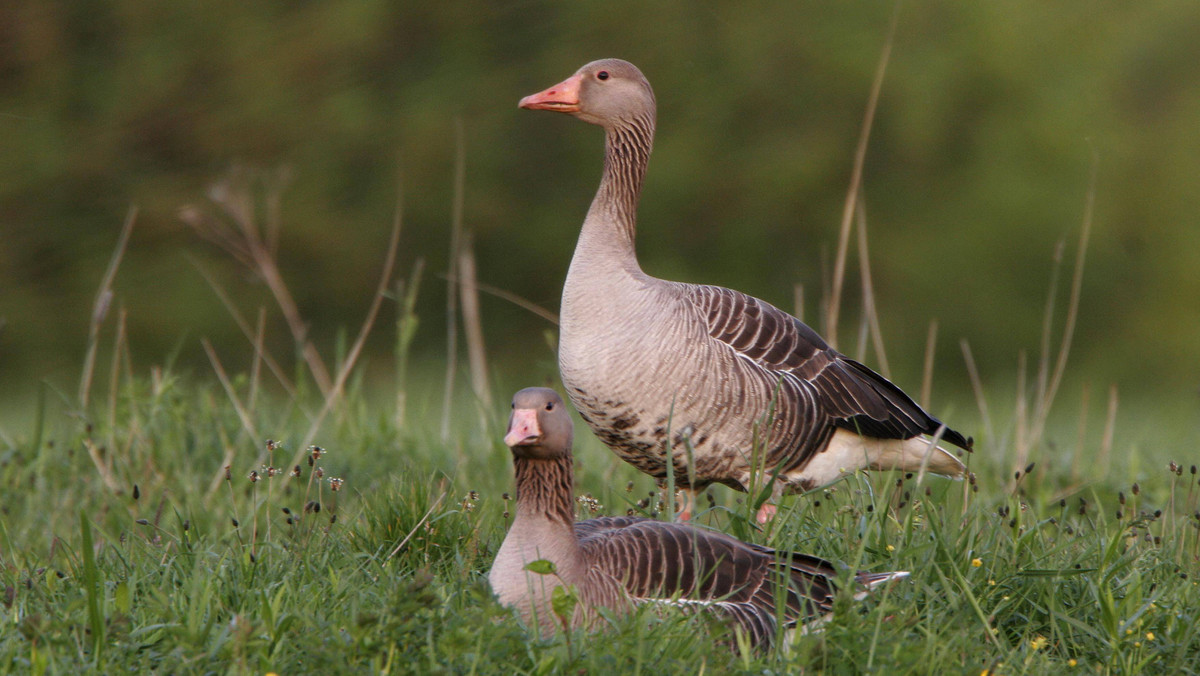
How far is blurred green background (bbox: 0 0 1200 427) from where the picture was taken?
49.4 feet

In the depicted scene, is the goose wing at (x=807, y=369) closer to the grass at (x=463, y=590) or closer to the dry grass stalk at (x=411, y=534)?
the grass at (x=463, y=590)

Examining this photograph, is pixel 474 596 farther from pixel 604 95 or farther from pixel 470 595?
pixel 604 95

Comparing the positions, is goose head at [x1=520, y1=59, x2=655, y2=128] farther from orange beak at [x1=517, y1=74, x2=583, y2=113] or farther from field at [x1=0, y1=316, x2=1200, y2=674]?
field at [x1=0, y1=316, x2=1200, y2=674]

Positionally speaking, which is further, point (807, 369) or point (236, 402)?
point (236, 402)

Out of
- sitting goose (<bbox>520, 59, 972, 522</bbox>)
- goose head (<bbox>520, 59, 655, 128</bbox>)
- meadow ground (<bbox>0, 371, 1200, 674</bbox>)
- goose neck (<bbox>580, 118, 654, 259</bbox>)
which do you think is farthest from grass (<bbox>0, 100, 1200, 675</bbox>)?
goose head (<bbox>520, 59, 655, 128</bbox>)

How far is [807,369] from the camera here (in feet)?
16.3

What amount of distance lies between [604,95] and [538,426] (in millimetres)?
2311

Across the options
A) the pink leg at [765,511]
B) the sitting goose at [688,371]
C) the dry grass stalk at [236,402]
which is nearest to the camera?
the pink leg at [765,511]

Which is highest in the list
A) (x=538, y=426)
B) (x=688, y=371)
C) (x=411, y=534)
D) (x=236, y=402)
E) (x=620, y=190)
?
(x=620, y=190)

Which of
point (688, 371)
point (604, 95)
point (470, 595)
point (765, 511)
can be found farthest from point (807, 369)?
point (470, 595)

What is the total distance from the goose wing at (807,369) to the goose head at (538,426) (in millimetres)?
1476

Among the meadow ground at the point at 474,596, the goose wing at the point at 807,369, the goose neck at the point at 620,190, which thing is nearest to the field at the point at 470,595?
the meadow ground at the point at 474,596

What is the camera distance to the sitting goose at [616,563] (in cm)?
319

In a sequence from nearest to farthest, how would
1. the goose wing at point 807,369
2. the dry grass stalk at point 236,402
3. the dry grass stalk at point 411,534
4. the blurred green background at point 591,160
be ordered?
the dry grass stalk at point 411,534 < the goose wing at point 807,369 < the dry grass stalk at point 236,402 < the blurred green background at point 591,160
